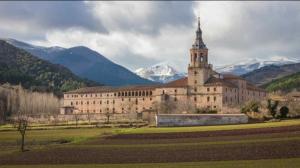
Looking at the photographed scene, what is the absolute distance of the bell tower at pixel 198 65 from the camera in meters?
151

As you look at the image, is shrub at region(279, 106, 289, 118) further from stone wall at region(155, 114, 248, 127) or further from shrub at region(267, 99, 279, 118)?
stone wall at region(155, 114, 248, 127)

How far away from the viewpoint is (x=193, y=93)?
152 meters

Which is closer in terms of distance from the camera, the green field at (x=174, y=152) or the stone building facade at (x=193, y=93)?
the green field at (x=174, y=152)

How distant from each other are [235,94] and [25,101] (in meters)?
63.3

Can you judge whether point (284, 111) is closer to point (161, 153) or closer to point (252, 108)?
point (252, 108)

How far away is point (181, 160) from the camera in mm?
41719

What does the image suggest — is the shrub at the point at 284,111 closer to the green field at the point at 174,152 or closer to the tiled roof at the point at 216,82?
the green field at the point at 174,152

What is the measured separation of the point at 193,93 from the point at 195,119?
55.3 meters

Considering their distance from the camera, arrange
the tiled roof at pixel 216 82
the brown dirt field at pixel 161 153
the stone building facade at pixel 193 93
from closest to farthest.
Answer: the brown dirt field at pixel 161 153 → the stone building facade at pixel 193 93 → the tiled roof at pixel 216 82

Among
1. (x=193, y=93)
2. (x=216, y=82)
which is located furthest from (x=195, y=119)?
(x=193, y=93)

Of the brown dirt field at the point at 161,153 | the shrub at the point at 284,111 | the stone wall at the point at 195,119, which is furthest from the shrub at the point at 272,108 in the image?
the brown dirt field at the point at 161,153

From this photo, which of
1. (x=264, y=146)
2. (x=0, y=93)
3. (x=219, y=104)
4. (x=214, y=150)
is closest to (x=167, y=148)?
(x=214, y=150)

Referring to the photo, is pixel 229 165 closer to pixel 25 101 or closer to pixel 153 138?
pixel 153 138

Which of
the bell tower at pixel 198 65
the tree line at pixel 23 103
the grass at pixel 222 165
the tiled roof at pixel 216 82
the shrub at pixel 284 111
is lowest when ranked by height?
the grass at pixel 222 165
